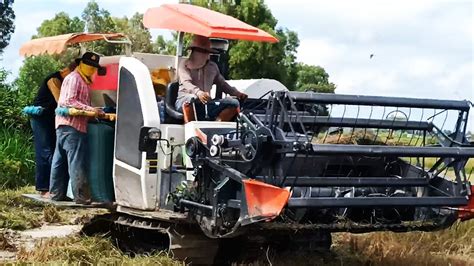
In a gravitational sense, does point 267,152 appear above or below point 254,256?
above

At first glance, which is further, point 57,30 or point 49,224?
point 57,30

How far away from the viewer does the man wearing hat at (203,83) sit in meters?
8.58

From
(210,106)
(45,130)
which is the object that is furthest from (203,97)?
(45,130)

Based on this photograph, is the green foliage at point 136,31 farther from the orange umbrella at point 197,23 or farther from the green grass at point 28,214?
the orange umbrella at point 197,23

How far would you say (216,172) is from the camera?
7496 mm

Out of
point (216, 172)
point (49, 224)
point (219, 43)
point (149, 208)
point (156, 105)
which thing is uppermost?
point (219, 43)

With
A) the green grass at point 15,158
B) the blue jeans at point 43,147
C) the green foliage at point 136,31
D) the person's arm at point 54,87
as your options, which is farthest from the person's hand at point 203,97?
the green foliage at point 136,31

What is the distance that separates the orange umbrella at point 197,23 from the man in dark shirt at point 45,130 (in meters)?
1.48

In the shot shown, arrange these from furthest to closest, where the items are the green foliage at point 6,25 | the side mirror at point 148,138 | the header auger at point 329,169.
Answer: the green foliage at point 6,25
the side mirror at point 148,138
the header auger at point 329,169

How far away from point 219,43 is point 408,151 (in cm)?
338

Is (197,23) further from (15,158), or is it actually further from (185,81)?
(15,158)

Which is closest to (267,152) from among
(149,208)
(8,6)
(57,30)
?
(149,208)

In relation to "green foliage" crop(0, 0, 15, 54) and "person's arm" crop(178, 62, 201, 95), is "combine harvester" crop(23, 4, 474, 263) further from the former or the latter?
"green foliage" crop(0, 0, 15, 54)

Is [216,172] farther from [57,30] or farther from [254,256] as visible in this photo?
[57,30]
